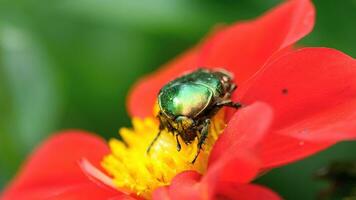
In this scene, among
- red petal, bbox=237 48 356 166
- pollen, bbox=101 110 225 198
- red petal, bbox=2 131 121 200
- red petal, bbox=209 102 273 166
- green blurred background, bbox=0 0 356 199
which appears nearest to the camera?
red petal, bbox=209 102 273 166

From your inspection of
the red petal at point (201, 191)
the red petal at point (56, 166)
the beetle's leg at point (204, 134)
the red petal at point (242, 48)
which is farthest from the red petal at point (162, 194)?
the red petal at point (56, 166)

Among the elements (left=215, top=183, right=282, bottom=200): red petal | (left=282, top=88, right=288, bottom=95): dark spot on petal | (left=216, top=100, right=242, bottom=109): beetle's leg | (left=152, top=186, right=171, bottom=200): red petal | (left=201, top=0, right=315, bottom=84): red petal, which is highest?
(left=201, top=0, right=315, bottom=84): red petal

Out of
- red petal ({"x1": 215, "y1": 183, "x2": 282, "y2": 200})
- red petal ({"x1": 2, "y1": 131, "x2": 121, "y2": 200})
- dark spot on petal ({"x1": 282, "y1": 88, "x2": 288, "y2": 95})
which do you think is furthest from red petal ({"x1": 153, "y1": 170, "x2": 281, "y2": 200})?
red petal ({"x1": 2, "y1": 131, "x2": 121, "y2": 200})

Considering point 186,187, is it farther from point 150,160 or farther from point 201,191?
point 150,160

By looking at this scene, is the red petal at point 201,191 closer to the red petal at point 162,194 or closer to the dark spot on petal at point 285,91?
the red petal at point 162,194

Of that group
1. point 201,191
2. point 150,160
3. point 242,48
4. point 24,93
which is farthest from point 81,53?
point 201,191

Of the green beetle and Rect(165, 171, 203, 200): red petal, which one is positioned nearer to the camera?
Rect(165, 171, 203, 200): red petal

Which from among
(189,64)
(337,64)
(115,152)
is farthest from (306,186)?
(337,64)

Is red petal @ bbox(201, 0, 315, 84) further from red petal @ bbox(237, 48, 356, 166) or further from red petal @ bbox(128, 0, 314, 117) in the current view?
red petal @ bbox(237, 48, 356, 166)
